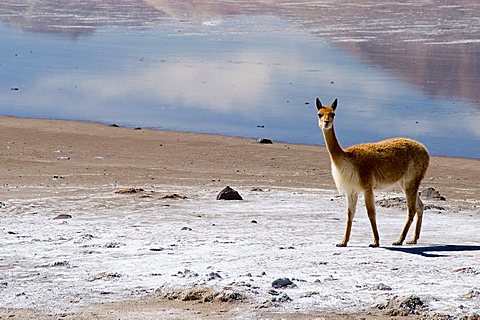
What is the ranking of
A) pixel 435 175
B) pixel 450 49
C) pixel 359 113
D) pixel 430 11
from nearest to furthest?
pixel 435 175 < pixel 359 113 < pixel 450 49 < pixel 430 11

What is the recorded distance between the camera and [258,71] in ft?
94.8

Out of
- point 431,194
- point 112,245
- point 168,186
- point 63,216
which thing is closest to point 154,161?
point 168,186

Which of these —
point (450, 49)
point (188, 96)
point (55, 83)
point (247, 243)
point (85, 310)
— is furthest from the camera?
point (450, 49)

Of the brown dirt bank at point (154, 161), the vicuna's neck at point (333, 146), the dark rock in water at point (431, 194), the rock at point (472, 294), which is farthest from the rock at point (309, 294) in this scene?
the brown dirt bank at point (154, 161)

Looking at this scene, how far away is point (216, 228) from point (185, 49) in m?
23.2

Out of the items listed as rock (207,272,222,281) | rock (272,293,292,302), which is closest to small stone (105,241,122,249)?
rock (207,272,222,281)

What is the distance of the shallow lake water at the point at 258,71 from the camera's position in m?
22.3

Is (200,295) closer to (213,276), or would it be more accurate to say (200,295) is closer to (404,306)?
(213,276)

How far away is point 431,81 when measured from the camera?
2712 cm

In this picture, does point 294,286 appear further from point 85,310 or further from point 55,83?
point 55,83

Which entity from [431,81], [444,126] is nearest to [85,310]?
[444,126]

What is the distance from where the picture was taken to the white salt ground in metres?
8.00

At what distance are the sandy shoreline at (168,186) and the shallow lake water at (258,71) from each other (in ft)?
5.73

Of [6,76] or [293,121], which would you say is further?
[6,76]
